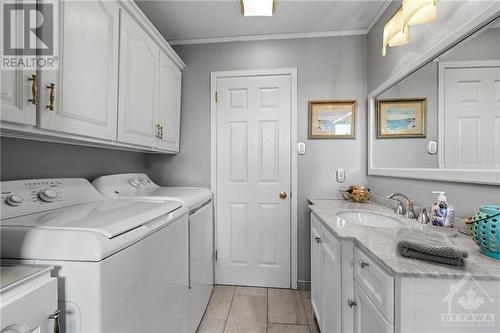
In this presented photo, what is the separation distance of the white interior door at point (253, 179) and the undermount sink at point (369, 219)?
0.67m

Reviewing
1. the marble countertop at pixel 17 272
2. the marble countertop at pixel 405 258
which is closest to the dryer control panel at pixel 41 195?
the marble countertop at pixel 17 272

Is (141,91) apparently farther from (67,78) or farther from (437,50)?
(437,50)

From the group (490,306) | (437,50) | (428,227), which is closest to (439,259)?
(490,306)

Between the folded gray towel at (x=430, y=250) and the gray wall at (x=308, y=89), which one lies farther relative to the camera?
the gray wall at (x=308, y=89)

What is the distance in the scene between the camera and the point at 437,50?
1194mm

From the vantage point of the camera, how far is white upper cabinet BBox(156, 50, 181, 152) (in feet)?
5.94

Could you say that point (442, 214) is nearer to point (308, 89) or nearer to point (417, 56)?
point (417, 56)

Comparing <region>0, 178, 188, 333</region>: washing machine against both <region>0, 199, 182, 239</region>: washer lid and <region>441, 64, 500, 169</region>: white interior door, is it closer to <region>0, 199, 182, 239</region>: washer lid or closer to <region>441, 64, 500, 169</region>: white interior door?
<region>0, 199, 182, 239</region>: washer lid

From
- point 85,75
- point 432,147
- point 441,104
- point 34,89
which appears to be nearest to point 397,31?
point 441,104

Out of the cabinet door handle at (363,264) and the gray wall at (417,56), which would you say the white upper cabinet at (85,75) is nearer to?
the cabinet door handle at (363,264)

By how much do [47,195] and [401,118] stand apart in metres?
2.27

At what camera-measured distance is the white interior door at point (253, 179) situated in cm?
218

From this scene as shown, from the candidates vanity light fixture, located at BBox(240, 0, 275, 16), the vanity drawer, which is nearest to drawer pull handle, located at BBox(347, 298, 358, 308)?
the vanity drawer

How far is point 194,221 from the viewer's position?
1.58 metres
